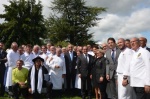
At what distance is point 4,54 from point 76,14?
107 feet

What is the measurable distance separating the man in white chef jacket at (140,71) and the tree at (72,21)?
33464 millimetres

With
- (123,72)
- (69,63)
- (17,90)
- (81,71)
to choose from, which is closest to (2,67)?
(17,90)

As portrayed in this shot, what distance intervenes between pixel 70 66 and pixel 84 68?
136cm

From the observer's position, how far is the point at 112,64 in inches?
392

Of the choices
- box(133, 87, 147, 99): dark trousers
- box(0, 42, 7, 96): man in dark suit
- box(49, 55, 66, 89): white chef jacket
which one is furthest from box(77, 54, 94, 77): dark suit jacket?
box(133, 87, 147, 99): dark trousers

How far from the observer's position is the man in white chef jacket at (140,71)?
23.1 feet

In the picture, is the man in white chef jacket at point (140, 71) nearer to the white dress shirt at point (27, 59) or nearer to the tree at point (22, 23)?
the white dress shirt at point (27, 59)

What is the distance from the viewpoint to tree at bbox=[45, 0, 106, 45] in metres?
42.2

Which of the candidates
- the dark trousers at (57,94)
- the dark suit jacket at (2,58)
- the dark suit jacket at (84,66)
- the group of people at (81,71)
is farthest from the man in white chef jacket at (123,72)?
the dark suit jacket at (2,58)

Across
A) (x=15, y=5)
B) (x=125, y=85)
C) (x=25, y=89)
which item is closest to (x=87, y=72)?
(x=25, y=89)

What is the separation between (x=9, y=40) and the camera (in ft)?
125

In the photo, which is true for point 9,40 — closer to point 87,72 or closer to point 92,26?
point 92,26

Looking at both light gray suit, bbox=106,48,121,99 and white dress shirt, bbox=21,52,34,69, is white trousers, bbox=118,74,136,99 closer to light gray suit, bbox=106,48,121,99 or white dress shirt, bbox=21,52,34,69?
light gray suit, bbox=106,48,121,99

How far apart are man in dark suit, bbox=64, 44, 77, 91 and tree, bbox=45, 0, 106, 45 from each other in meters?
28.0
